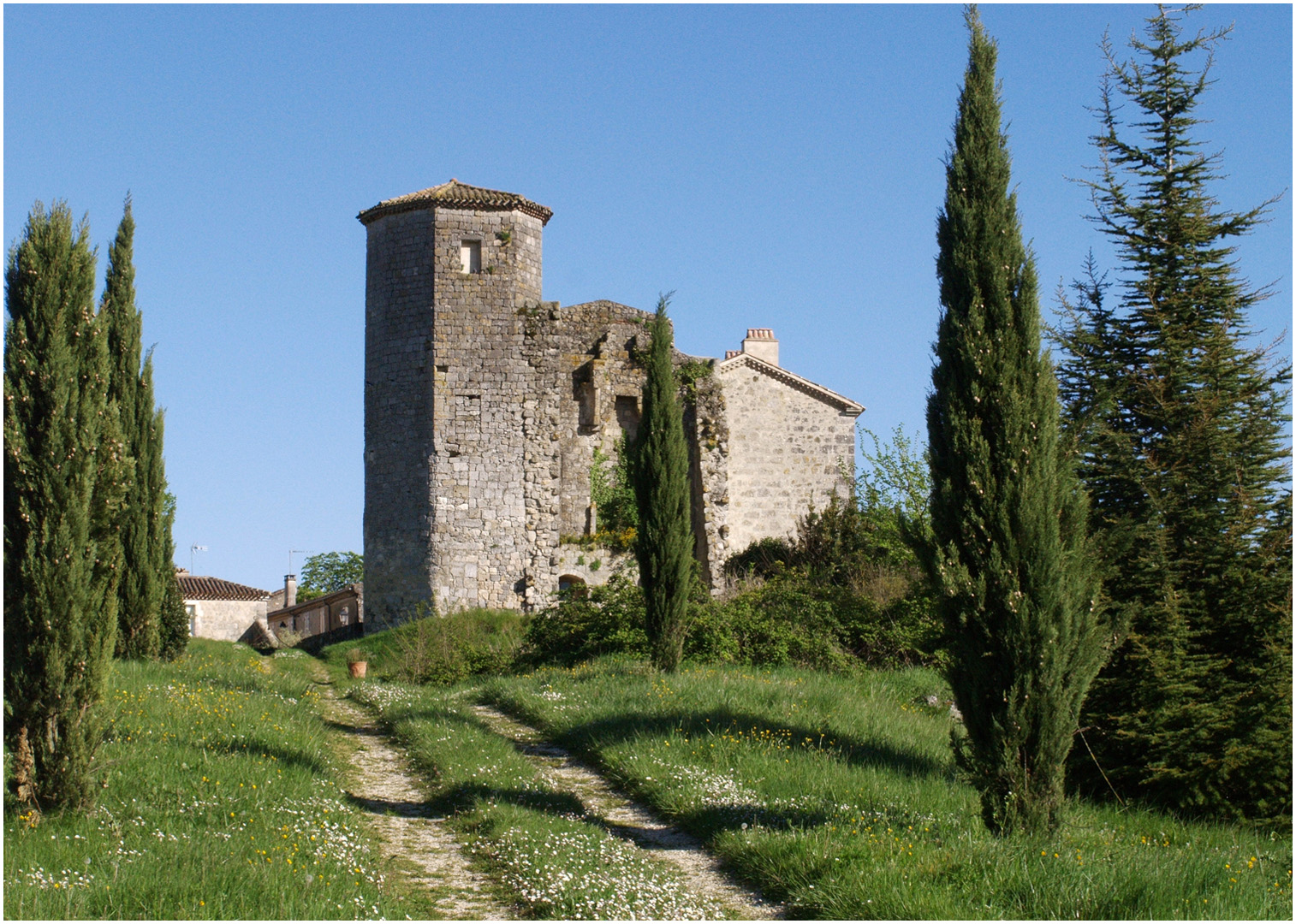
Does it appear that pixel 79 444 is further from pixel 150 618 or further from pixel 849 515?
pixel 849 515

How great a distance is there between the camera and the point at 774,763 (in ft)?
29.9

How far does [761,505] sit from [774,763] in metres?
22.0

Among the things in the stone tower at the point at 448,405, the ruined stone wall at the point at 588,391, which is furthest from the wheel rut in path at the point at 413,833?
the ruined stone wall at the point at 588,391

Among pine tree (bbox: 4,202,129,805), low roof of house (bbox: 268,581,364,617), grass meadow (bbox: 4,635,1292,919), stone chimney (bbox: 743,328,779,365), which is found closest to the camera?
grass meadow (bbox: 4,635,1292,919)

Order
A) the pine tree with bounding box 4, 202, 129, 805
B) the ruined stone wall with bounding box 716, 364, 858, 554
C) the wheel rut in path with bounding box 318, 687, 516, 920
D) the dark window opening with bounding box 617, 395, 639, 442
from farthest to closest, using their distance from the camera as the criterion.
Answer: the ruined stone wall with bounding box 716, 364, 858, 554 → the dark window opening with bounding box 617, 395, 639, 442 → the pine tree with bounding box 4, 202, 129, 805 → the wheel rut in path with bounding box 318, 687, 516, 920

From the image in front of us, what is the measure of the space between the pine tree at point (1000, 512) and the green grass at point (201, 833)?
4199 mm

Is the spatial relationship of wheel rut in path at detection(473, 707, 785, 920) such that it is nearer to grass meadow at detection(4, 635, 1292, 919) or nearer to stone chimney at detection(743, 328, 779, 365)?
grass meadow at detection(4, 635, 1292, 919)

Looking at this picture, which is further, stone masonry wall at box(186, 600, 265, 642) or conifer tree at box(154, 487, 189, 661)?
stone masonry wall at box(186, 600, 265, 642)

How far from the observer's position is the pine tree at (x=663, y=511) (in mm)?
15344

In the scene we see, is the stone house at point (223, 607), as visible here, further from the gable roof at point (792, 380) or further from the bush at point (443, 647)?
the gable roof at point (792, 380)

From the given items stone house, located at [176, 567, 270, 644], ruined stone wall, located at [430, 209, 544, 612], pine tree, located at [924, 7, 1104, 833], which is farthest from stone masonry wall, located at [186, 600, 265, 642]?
pine tree, located at [924, 7, 1104, 833]

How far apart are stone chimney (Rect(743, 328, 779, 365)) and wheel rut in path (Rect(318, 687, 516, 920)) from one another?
22.5 metres

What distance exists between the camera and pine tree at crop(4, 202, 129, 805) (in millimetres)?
7432

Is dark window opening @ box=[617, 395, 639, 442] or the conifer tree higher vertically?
dark window opening @ box=[617, 395, 639, 442]
